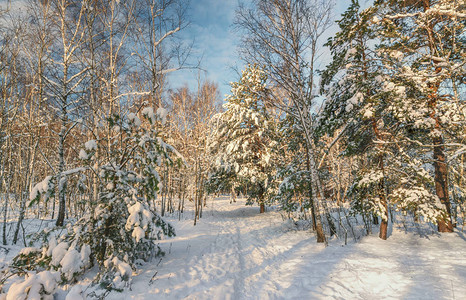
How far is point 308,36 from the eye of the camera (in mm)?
7266

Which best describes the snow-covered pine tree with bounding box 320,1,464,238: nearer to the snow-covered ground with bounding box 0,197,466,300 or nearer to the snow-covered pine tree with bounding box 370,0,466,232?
the snow-covered pine tree with bounding box 370,0,466,232

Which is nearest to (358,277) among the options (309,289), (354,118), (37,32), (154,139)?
(309,289)

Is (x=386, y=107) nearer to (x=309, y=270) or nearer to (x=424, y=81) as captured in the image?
(x=424, y=81)

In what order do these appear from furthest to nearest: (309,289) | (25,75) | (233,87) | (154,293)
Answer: (233,87)
(25,75)
(309,289)
(154,293)

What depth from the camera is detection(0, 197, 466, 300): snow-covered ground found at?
3789mm

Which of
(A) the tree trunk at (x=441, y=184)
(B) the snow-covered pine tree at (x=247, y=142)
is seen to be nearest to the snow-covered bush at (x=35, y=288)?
(A) the tree trunk at (x=441, y=184)

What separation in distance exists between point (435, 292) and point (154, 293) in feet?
16.1

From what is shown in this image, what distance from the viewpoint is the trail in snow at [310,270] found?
12.4ft

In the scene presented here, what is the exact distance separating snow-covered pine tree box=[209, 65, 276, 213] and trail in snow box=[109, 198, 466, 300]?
6.38m

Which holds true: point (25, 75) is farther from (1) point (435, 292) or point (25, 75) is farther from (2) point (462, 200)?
(2) point (462, 200)

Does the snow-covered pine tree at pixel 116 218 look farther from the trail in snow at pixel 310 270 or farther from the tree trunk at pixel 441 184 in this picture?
the tree trunk at pixel 441 184

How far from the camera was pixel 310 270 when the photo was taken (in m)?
4.89

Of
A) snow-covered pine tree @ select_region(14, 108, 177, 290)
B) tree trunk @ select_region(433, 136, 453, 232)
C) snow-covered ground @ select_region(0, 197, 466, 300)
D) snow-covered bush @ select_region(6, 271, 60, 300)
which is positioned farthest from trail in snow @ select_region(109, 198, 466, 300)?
snow-covered bush @ select_region(6, 271, 60, 300)

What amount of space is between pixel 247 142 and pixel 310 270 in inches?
368
